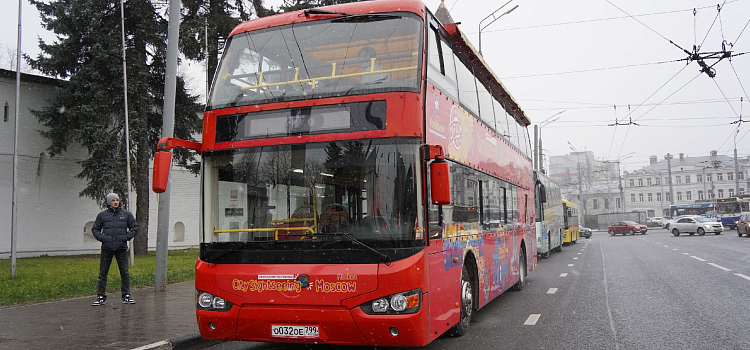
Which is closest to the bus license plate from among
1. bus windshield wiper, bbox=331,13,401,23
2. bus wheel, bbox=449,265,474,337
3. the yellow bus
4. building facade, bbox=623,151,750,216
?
bus wheel, bbox=449,265,474,337

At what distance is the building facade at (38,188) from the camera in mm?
25219

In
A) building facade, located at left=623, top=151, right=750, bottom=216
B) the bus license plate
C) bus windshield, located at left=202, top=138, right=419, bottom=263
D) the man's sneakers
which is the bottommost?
the man's sneakers

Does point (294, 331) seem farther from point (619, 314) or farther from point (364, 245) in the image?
point (619, 314)

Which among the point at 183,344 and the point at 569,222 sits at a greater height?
the point at 569,222

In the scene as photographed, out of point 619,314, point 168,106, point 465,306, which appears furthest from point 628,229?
point 465,306

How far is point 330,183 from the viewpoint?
5.74m

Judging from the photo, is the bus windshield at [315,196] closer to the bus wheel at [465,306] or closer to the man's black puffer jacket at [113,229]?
the bus wheel at [465,306]

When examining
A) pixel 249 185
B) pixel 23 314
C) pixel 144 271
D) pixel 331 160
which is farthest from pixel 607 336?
pixel 144 271

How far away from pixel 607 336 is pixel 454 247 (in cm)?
221

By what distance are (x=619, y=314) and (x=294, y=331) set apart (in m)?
5.46

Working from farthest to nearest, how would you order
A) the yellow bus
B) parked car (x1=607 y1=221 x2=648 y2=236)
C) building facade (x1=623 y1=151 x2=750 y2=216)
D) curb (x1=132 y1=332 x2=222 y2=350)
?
building facade (x1=623 y1=151 x2=750 y2=216), parked car (x1=607 y1=221 x2=648 y2=236), the yellow bus, curb (x1=132 y1=332 x2=222 y2=350)

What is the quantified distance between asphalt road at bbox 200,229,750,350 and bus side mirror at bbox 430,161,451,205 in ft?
7.04

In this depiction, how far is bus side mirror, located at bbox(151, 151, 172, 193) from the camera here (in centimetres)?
580

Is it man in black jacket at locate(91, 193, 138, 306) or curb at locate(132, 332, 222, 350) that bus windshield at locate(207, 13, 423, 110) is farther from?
man in black jacket at locate(91, 193, 138, 306)
